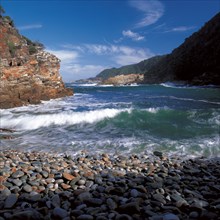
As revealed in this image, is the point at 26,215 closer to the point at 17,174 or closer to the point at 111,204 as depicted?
the point at 111,204

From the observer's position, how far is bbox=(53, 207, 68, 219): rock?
11.8 ft

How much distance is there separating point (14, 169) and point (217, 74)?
6593 centimetres

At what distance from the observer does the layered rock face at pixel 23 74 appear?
2022 centimetres

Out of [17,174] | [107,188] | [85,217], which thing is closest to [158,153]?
[107,188]

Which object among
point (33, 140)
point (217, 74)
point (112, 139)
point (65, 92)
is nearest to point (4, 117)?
point (33, 140)

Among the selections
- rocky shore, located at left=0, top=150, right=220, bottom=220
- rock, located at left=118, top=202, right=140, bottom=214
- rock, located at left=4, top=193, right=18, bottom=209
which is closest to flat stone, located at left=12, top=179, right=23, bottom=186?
rocky shore, located at left=0, top=150, right=220, bottom=220

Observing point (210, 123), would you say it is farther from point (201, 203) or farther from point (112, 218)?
point (112, 218)

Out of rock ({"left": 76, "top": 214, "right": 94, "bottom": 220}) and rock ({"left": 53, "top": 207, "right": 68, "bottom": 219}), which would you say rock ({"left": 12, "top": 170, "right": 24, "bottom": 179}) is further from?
rock ({"left": 76, "top": 214, "right": 94, "bottom": 220})

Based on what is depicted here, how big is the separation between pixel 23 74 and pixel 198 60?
67402 millimetres

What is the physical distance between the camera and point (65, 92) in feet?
104

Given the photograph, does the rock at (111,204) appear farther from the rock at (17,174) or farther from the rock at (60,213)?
the rock at (17,174)

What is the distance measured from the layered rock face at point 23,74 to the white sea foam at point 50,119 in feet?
18.4

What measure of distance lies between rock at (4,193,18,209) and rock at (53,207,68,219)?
2.68ft

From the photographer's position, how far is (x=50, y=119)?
14531 millimetres
